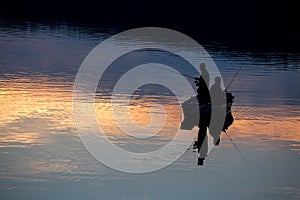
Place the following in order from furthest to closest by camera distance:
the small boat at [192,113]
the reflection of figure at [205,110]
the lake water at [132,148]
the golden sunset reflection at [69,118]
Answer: the small boat at [192,113] → the reflection of figure at [205,110] → the golden sunset reflection at [69,118] → the lake water at [132,148]

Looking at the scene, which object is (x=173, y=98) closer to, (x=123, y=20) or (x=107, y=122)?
(x=107, y=122)

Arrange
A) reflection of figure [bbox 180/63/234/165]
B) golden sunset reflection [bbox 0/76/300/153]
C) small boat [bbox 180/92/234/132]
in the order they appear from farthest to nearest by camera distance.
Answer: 1. small boat [bbox 180/92/234/132]
2. reflection of figure [bbox 180/63/234/165]
3. golden sunset reflection [bbox 0/76/300/153]

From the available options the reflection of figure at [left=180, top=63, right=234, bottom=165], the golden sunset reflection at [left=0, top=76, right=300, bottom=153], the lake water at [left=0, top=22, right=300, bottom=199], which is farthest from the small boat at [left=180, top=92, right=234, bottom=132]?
the lake water at [left=0, top=22, right=300, bottom=199]

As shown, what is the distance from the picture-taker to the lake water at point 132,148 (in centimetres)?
2466

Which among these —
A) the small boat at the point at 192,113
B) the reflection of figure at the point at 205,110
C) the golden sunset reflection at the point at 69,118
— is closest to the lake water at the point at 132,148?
the golden sunset reflection at the point at 69,118

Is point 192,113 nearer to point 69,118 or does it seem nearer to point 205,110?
point 205,110

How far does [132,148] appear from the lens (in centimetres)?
2947

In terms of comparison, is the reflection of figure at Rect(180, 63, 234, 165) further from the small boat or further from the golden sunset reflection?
the golden sunset reflection

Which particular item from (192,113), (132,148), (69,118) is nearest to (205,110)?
(192,113)

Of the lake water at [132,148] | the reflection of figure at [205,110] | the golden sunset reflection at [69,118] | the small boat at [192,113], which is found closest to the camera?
the lake water at [132,148]

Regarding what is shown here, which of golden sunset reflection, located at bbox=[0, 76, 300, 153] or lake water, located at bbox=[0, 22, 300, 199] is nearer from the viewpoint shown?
lake water, located at bbox=[0, 22, 300, 199]

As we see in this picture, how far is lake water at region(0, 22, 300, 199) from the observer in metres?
24.7

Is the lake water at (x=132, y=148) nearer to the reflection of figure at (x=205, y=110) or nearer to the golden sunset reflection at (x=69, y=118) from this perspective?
the golden sunset reflection at (x=69, y=118)

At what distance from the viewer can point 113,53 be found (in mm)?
64000
